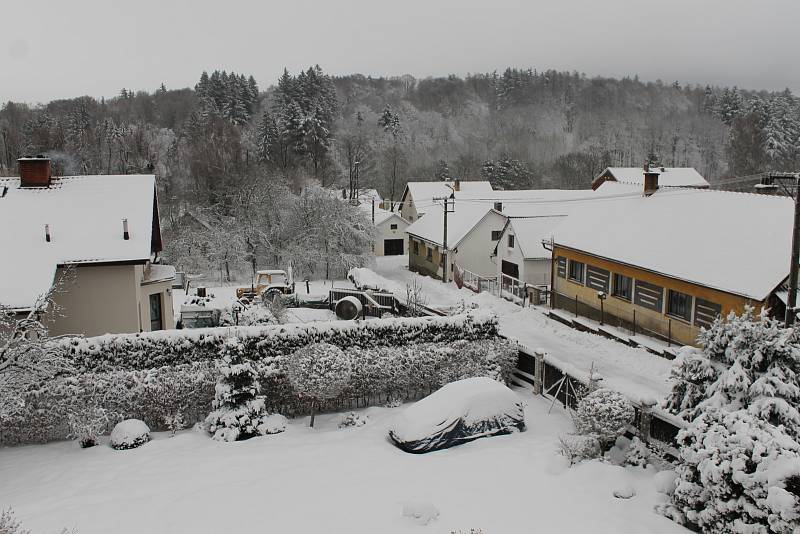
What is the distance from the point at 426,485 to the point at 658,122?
148399 mm

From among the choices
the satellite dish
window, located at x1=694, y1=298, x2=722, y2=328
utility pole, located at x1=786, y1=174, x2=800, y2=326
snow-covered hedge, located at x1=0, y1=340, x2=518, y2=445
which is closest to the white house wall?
the satellite dish

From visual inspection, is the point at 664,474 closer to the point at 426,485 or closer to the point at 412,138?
the point at 426,485

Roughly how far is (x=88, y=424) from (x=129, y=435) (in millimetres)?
978

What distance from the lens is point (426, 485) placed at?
11.7 m

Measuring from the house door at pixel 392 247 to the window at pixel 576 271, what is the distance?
95.3 feet

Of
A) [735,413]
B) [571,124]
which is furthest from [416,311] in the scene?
[571,124]

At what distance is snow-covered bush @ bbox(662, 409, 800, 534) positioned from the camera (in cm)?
884

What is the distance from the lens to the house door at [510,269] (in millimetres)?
35091

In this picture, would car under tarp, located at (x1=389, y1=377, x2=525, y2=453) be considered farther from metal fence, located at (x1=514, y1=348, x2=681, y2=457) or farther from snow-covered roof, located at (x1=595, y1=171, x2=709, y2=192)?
snow-covered roof, located at (x1=595, y1=171, x2=709, y2=192)

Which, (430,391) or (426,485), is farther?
(430,391)

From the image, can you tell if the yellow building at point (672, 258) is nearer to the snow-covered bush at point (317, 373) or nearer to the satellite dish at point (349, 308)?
the satellite dish at point (349, 308)

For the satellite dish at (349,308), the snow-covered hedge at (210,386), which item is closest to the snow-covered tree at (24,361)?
the snow-covered hedge at (210,386)

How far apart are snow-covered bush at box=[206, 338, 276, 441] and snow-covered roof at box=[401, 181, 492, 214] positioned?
46.7 metres

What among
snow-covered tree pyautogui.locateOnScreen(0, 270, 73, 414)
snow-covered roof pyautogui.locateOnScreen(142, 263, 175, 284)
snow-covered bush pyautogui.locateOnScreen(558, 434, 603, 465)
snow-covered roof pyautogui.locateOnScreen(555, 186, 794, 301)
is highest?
A: snow-covered roof pyautogui.locateOnScreen(555, 186, 794, 301)
